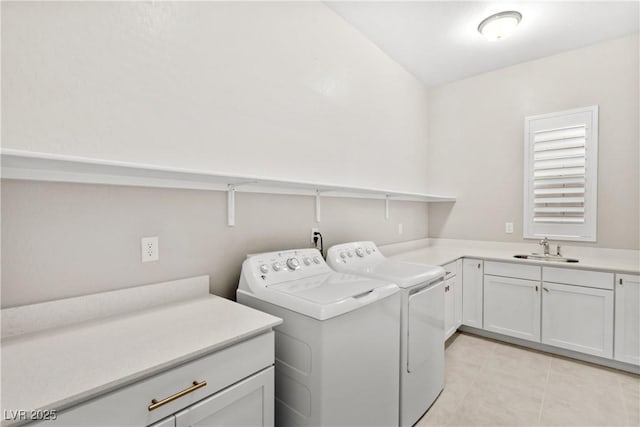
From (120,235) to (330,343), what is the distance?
1.03m

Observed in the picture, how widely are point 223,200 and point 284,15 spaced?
1329 mm

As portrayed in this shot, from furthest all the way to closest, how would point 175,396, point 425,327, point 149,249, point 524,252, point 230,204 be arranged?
point 524,252
point 425,327
point 230,204
point 149,249
point 175,396

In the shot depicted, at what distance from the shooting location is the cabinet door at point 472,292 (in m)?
2.92

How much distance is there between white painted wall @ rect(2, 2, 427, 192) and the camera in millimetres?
1112

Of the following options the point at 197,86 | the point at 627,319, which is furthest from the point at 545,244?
the point at 197,86

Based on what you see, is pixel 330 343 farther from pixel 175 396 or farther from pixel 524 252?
pixel 524 252

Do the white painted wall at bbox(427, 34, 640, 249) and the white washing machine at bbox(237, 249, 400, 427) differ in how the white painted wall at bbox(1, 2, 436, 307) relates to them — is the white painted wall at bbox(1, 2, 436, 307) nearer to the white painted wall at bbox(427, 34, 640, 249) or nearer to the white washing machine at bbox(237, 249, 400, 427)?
the white washing machine at bbox(237, 249, 400, 427)

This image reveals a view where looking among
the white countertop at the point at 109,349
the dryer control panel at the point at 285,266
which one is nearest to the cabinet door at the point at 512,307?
the dryer control panel at the point at 285,266

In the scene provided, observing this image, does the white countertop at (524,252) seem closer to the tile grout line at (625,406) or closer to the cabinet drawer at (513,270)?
the cabinet drawer at (513,270)

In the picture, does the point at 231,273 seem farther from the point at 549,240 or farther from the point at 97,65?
the point at 549,240

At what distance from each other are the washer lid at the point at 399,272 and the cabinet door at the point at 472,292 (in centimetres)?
117

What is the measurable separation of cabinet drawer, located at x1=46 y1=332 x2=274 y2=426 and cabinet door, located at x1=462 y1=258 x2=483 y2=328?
96.0 inches

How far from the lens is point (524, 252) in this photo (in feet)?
10.2

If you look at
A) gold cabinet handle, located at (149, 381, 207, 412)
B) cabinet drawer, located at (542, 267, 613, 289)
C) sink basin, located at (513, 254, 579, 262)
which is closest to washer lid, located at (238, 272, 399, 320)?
gold cabinet handle, located at (149, 381, 207, 412)
